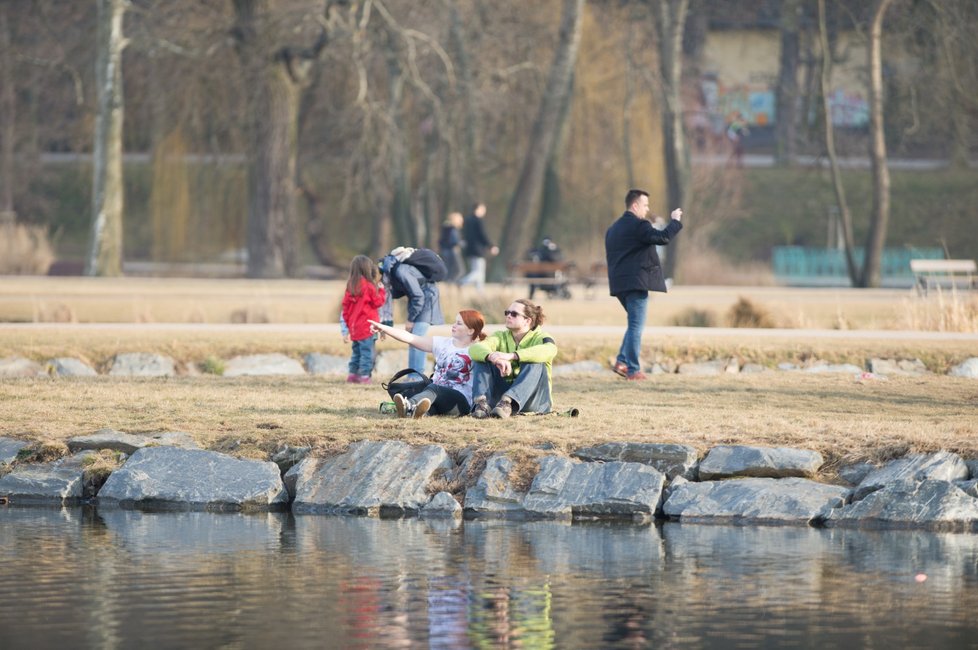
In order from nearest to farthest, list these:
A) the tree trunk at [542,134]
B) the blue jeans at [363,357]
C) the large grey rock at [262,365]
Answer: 1. the blue jeans at [363,357]
2. the large grey rock at [262,365]
3. the tree trunk at [542,134]

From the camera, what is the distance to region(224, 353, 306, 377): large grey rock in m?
18.9

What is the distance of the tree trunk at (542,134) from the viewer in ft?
113

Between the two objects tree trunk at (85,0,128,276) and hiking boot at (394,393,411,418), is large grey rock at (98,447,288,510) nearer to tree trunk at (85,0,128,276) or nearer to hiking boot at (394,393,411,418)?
hiking boot at (394,393,411,418)

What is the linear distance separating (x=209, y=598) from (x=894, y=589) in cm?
373

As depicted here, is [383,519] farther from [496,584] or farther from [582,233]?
[582,233]

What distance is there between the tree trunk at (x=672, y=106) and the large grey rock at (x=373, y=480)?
79.2 feet

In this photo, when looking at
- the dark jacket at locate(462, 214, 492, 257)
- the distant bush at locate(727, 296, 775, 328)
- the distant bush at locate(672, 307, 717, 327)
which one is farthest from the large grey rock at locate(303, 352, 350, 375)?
the dark jacket at locate(462, 214, 492, 257)

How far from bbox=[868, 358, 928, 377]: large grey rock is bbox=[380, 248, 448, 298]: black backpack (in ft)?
17.7

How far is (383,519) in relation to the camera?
12273mm

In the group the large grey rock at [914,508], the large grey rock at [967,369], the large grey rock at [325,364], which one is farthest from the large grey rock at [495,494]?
the large grey rock at [967,369]

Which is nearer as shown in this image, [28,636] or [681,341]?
[28,636]

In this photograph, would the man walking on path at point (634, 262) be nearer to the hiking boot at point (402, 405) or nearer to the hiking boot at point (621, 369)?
the hiking boot at point (621, 369)

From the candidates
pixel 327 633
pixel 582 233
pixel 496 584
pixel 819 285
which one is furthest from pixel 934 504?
pixel 582 233

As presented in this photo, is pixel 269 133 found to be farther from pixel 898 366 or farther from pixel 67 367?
pixel 898 366
